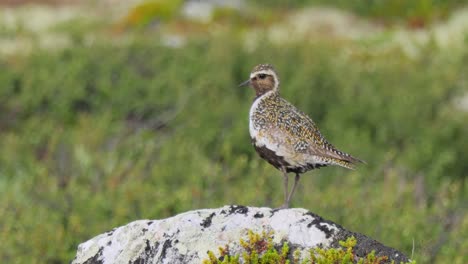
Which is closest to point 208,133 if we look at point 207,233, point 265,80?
point 265,80

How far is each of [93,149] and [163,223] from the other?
10.3 meters

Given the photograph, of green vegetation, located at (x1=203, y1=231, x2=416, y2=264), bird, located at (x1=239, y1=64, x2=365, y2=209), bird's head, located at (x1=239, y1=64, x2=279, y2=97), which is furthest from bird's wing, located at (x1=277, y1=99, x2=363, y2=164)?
green vegetation, located at (x1=203, y1=231, x2=416, y2=264)

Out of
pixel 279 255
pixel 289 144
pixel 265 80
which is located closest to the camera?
pixel 279 255

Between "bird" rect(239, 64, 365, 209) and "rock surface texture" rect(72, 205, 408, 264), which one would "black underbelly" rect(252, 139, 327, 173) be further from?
"rock surface texture" rect(72, 205, 408, 264)

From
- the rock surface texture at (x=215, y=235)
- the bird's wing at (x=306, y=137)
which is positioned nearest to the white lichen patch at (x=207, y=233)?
the rock surface texture at (x=215, y=235)

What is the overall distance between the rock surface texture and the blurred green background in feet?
1.63

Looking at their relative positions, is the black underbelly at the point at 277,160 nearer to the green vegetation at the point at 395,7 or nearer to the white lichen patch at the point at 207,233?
the white lichen patch at the point at 207,233

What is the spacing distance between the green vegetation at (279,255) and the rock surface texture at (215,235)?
A: 59mm

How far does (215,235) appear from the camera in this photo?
5773 millimetres

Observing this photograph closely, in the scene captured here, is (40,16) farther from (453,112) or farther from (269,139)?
(269,139)

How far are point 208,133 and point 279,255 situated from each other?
39.7ft

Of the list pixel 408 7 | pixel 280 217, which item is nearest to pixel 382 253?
pixel 280 217

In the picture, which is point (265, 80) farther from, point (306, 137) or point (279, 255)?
point (279, 255)

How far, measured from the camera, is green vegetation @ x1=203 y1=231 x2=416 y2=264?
5.35 metres
